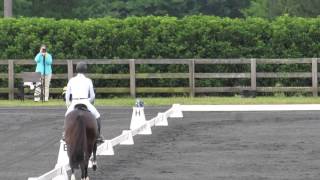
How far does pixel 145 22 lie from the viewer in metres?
33.6

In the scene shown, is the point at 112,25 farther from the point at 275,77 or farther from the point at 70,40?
the point at 275,77

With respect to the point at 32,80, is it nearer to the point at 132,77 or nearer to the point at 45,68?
the point at 45,68

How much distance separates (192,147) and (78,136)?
5.45m

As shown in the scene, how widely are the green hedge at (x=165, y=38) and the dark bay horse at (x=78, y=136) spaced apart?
67.4 ft

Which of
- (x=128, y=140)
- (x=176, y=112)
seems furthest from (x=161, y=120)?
(x=128, y=140)

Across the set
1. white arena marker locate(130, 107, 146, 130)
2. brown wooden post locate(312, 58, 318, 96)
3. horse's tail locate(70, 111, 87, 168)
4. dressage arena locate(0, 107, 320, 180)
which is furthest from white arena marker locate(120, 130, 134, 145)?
brown wooden post locate(312, 58, 318, 96)

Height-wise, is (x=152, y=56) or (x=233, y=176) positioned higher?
(x=152, y=56)

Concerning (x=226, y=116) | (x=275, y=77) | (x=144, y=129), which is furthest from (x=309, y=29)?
(x=144, y=129)

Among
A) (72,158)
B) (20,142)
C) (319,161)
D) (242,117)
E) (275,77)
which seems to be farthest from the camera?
(275,77)

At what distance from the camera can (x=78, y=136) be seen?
41.4ft

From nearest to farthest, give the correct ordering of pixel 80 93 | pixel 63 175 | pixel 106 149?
pixel 63 175 → pixel 80 93 → pixel 106 149

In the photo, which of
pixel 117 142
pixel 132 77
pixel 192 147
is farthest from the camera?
pixel 132 77

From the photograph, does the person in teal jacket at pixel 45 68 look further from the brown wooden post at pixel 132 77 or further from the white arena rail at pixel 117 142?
the white arena rail at pixel 117 142

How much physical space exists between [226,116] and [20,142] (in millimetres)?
8185
